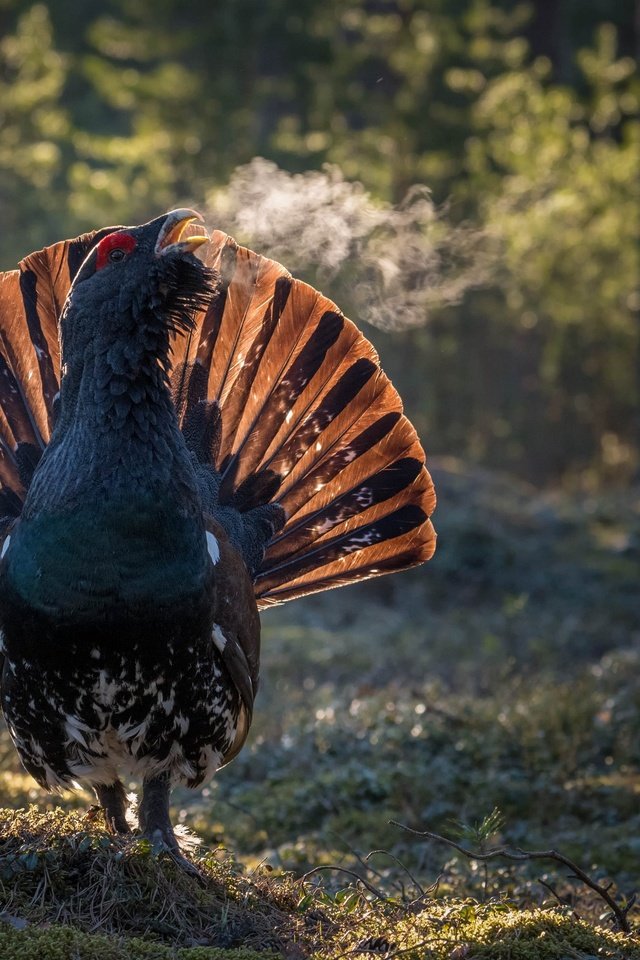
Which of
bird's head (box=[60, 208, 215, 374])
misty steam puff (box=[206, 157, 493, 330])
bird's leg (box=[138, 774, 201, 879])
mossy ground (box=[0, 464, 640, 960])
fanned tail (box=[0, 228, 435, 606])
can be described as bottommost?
mossy ground (box=[0, 464, 640, 960])

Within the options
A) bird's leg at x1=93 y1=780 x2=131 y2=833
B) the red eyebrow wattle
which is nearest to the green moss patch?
bird's leg at x1=93 y1=780 x2=131 y2=833

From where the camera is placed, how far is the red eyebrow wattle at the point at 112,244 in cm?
394

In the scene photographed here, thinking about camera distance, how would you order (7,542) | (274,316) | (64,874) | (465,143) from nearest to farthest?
(64,874), (7,542), (274,316), (465,143)

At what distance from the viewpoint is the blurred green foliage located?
18.6 metres

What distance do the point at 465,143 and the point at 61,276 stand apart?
15741 mm

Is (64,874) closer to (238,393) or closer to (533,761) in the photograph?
(238,393)

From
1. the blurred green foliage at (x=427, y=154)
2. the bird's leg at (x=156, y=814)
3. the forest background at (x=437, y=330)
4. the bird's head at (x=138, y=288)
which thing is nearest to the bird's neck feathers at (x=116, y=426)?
the bird's head at (x=138, y=288)

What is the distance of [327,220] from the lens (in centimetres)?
843

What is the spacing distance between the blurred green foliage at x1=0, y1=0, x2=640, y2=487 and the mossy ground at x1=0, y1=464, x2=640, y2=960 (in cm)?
701

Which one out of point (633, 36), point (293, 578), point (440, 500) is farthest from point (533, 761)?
point (633, 36)

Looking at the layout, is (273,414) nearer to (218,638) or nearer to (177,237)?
(177,237)

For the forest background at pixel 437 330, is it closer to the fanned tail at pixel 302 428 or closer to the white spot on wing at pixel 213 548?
the fanned tail at pixel 302 428

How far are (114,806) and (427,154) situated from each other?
1638 cm

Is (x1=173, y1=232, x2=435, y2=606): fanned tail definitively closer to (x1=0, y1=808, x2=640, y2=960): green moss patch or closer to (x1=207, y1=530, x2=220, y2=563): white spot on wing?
(x1=207, y1=530, x2=220, y2=563): white spot on wing
